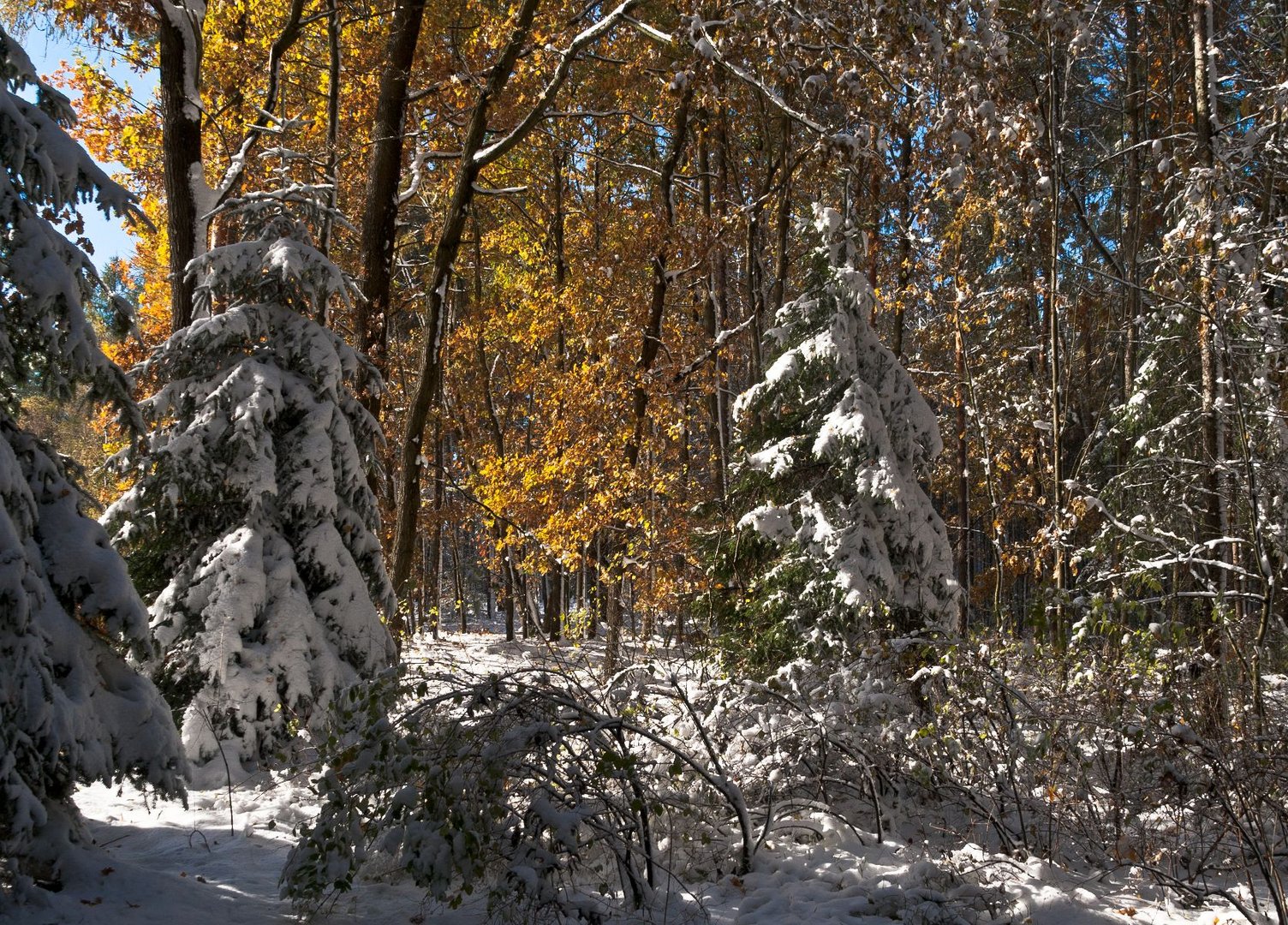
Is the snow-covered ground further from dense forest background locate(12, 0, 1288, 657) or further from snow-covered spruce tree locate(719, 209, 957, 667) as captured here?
snow-covered spruce tree locate(719, 209, 957, 667)

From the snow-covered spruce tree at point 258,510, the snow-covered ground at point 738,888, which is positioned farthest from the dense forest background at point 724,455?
the snow-covered ground at point 738,888

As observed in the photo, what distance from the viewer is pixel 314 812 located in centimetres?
610

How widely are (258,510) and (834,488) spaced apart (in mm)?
5139

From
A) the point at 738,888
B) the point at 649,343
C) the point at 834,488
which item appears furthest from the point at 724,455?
the point at 738,888

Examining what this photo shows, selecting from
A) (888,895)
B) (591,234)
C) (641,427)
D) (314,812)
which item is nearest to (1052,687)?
(888,895)

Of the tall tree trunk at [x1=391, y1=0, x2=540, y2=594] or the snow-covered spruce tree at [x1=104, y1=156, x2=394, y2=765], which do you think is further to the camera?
the tall tree trunk at [x1=391, y1=0, x2=540, y2=594]

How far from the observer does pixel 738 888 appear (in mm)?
5078

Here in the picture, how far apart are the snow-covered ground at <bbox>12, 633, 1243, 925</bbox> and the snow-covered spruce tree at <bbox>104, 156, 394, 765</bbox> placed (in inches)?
48.5

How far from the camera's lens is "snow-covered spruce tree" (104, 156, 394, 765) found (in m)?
6.99

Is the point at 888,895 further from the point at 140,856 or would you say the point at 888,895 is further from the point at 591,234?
the point at 591,234

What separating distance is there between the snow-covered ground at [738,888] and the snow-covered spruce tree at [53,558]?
1.49 feet

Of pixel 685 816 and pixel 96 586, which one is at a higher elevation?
pixel 96 586

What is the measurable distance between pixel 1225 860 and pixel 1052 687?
1448 mm

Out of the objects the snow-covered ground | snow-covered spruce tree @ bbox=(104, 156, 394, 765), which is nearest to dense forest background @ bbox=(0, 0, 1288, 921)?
snow-covered spruce tree @ bbox=(104, 156, 394, 765)
